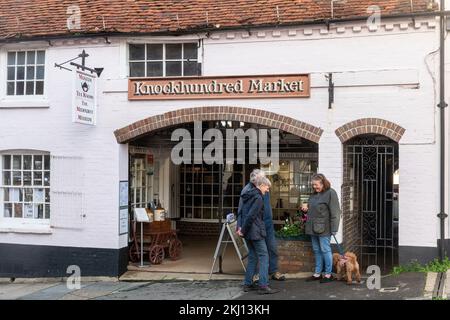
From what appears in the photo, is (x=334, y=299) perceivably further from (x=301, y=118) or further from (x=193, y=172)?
(x=193, y=172)

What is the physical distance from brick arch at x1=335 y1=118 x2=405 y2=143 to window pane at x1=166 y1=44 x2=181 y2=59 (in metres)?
3.43

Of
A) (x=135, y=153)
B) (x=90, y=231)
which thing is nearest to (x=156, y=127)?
(x=135, y=153)

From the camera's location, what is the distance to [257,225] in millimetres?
8430

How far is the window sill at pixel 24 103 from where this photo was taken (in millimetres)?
11422

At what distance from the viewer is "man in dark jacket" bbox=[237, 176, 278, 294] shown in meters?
8.41

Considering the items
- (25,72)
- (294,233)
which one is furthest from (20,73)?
(294,233)

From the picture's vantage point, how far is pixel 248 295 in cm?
857

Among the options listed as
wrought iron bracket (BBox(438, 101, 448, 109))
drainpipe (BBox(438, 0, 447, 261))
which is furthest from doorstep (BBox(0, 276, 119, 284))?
wrought iron bracket (BBox(438, 101, 448, 109))

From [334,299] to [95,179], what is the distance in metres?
5.35

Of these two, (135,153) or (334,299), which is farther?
(135,153)

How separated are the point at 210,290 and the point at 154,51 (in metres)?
4.75

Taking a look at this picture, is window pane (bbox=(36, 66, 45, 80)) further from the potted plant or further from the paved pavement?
the potted plant

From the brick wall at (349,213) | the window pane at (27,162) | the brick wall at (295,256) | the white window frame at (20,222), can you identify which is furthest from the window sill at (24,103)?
the brick wall at (349,213)

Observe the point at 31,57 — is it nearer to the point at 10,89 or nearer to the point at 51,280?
the point at 10,89
